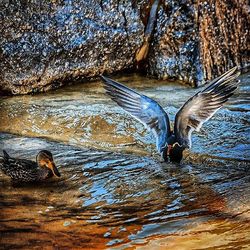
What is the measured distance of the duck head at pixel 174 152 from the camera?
22.2ft

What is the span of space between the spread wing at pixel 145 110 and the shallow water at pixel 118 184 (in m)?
0.31

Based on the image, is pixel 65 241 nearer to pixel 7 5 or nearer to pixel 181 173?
pixel 181 173

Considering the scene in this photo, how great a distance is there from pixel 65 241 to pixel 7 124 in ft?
14.2

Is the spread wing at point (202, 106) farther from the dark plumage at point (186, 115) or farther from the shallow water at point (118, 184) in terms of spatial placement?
the shallow water at point (118, 184)

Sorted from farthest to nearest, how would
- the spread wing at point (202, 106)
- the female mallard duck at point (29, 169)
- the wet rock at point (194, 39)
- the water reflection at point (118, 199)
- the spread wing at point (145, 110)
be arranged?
the wet rock at point (194, 39), the spread wing at point (145, 110), the spread wing at point (202, 106), the female mallard duck at point (29, 169), the water reflection at point (118, 199)

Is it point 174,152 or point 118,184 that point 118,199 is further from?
point 174,152

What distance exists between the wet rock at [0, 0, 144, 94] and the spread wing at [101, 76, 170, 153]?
132 inches

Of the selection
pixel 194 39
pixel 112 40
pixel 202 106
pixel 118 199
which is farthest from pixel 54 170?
pixel 194 39

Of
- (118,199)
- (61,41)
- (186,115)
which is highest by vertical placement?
(61,41)

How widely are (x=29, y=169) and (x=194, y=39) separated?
5.58m

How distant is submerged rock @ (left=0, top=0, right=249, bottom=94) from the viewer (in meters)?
10.3

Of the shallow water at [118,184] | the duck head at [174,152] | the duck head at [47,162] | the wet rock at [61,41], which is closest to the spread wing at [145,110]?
the duck head at [174,152]

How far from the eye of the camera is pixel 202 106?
685 cm

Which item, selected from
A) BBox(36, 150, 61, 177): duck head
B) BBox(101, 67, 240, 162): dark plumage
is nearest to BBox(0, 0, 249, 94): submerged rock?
BBox(101, 67, 240, 162): dark plumage
